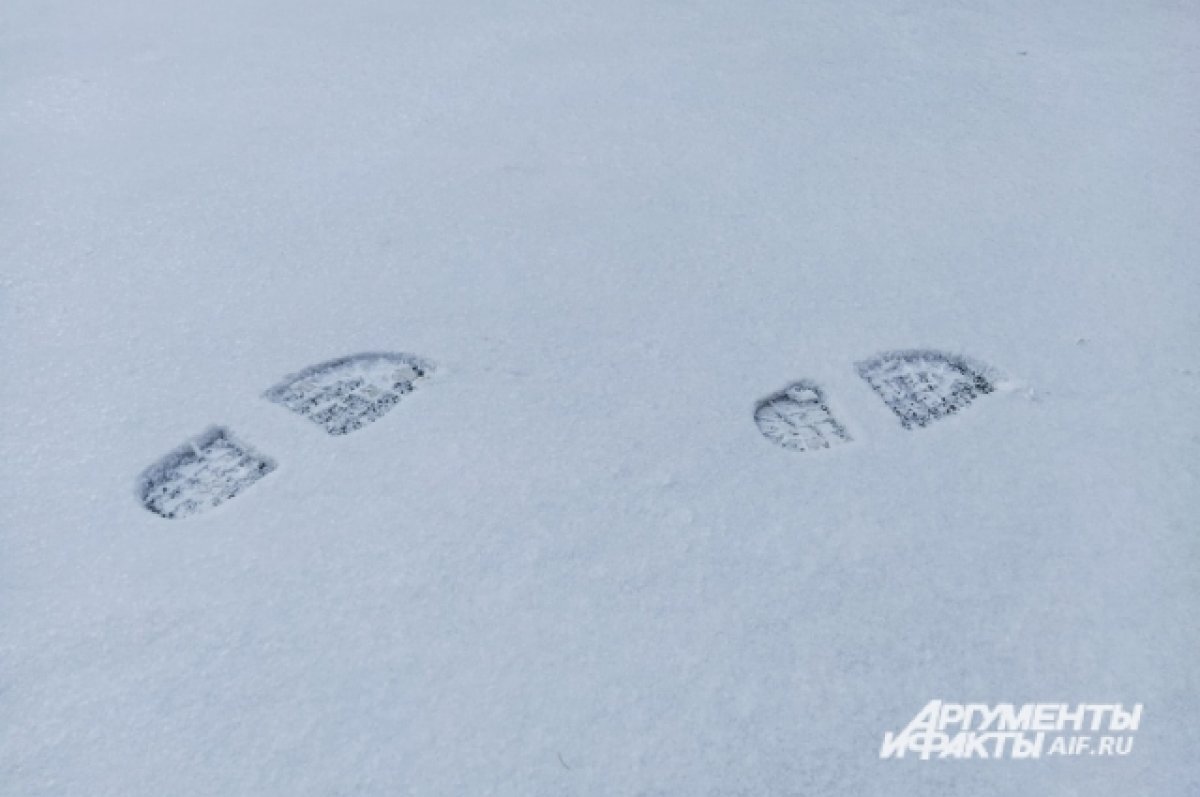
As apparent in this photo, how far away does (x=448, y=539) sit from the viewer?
107cm

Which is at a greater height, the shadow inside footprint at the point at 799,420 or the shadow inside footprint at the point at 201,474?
the shadow inside footprint at the point at 799,420

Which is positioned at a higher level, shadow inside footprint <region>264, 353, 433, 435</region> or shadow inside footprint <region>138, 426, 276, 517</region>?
shadow inside footprint <region>264, 353, 433, 435</region>

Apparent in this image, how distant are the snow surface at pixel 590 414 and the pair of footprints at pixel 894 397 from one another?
21 millimetres

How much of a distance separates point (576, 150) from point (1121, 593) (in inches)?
47.0

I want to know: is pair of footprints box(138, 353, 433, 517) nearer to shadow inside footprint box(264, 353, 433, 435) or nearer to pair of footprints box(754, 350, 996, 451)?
shadow inside footprint box(264, 353, 433, 435)

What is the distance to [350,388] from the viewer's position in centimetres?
128

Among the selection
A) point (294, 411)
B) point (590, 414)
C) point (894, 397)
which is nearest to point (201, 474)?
point (294, 411)

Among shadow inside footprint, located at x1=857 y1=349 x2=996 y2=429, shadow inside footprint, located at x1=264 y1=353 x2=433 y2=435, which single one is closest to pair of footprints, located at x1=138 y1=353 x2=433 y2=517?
shadow inside footprint, located at x1=264 y1=353 x2=433 y2=435

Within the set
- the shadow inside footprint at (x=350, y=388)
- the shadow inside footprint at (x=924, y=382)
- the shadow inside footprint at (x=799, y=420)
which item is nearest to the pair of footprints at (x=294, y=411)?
the shadow inside footprint at (x=350, y=388)

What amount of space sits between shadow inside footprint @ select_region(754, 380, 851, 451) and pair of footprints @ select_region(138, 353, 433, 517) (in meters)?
0.47

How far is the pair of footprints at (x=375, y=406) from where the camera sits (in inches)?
45.2

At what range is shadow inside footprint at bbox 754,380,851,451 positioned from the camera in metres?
1.20

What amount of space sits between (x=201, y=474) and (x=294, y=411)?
0.14 m

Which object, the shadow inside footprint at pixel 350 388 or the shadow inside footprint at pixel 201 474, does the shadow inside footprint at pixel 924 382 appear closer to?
the shadow inside footprint at pixel 350 388
